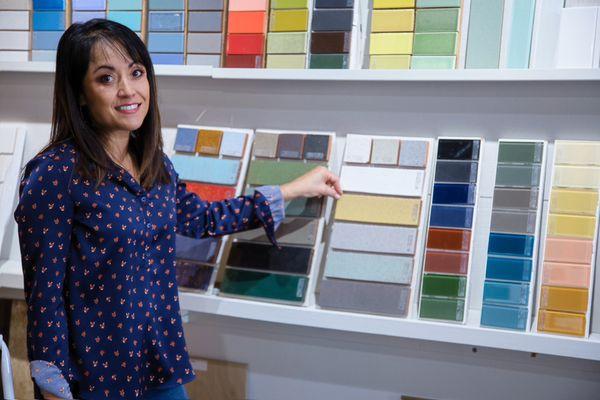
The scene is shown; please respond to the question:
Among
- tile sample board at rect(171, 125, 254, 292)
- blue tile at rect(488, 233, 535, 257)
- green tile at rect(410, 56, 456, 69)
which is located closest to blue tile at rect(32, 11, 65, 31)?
tile sample board at rect(171, 125, 254, 292)

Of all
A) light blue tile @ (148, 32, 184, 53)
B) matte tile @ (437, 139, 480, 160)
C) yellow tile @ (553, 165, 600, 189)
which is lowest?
yellow tile @ (553, 165, 600, 189)

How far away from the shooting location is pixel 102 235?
1.43m

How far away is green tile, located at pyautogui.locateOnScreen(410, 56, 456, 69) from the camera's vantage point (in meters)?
1.72

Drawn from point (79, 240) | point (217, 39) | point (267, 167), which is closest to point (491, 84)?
point (267, 167)

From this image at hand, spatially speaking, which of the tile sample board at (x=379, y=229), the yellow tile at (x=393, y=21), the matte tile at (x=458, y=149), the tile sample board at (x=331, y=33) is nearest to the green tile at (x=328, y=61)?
the tile sample board at (x=331, y=33)

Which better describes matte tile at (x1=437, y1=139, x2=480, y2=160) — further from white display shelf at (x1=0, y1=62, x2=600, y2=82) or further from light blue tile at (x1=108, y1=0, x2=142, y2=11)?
light blue tile at (x1=108, y1=0, x2=142, y2=11)

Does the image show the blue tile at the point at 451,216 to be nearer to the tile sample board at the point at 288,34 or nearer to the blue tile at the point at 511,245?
the blue tile at the point at 511,245

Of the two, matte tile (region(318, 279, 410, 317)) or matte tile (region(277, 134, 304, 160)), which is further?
matte tile (region(277, 134, 304, 160))

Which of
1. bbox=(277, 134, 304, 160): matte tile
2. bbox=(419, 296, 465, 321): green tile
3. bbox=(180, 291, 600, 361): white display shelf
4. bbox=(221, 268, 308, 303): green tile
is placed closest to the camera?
bbox=(180, 291, 600, 361): white display shelf

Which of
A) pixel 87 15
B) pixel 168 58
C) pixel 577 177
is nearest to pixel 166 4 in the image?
pixel 168 58

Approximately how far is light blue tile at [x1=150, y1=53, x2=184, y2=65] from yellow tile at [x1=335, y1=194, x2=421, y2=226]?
653mm

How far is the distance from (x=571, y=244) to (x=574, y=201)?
11 centimetres

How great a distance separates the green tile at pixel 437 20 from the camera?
171 centimetres

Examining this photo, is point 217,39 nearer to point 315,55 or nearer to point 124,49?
point 315,55
